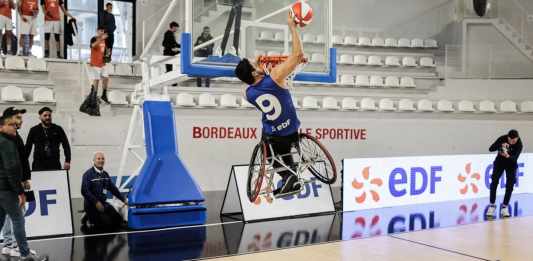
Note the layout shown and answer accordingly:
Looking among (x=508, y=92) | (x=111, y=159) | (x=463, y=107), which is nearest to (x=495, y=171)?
(x=463, y=107)

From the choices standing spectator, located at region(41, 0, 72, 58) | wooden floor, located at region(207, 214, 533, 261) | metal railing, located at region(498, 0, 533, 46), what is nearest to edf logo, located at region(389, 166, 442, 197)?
wooden floor, located at region(207, 214, 533, 261)

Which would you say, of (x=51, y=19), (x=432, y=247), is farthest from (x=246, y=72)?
(x=51, y=19)

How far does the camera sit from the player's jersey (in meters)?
3.65

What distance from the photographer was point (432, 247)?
7.48 metres

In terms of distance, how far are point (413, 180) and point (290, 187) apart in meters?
7.89

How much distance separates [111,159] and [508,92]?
447 inches

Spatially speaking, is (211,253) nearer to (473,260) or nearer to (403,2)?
(473,260)

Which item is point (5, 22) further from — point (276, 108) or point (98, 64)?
point (276, 108)

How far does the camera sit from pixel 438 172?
11.3 m

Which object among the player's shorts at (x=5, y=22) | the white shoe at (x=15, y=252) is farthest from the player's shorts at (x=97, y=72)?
the white shoe at (x=15, y=252)

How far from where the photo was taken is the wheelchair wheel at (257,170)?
366cm

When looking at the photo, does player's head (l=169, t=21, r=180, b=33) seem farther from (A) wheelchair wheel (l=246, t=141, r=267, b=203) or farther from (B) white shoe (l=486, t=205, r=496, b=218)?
(B) white shoe (l=486, t=205, r=496, b=218)

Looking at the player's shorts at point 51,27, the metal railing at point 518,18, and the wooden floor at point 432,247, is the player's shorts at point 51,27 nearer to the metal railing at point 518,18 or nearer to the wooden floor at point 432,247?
the wooden floor at point 432,247

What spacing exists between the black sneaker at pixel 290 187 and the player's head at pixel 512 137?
7470 mm
